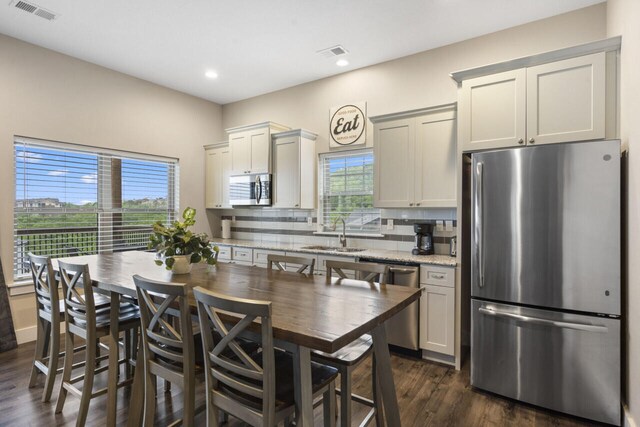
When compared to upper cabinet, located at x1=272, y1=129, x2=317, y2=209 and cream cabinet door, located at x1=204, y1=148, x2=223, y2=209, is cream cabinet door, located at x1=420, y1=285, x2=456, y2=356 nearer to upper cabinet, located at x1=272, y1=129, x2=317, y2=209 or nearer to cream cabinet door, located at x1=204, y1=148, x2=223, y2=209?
upper cabinet, located at x1=272, y1=129, x2=317, y2=209

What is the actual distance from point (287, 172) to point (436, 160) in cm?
187

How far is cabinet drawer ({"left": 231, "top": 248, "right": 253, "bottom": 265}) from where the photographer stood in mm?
4430

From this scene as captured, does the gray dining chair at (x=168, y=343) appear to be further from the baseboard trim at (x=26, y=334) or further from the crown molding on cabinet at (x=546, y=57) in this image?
the crown molding on cabinet at (x=546, y=57)

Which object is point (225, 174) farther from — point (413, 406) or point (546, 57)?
point (546, 57)

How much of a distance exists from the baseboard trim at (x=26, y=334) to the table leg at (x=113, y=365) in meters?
2.19

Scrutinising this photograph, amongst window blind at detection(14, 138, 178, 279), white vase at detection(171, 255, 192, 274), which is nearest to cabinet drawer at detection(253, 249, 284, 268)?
window blind at detection(14, 138, 178, 279)

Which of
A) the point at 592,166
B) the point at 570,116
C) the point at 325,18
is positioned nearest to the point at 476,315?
the point at 592,166

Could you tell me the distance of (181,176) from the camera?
5.09 metres

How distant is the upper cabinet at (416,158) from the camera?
330 centimetres

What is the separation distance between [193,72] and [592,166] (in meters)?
4.17

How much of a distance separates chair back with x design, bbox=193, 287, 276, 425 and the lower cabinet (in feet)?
6.62

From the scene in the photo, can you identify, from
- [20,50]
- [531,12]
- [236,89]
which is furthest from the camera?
[236,89]

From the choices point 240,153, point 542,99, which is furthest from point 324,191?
point 542,99

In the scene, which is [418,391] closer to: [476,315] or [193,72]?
[476,315]
